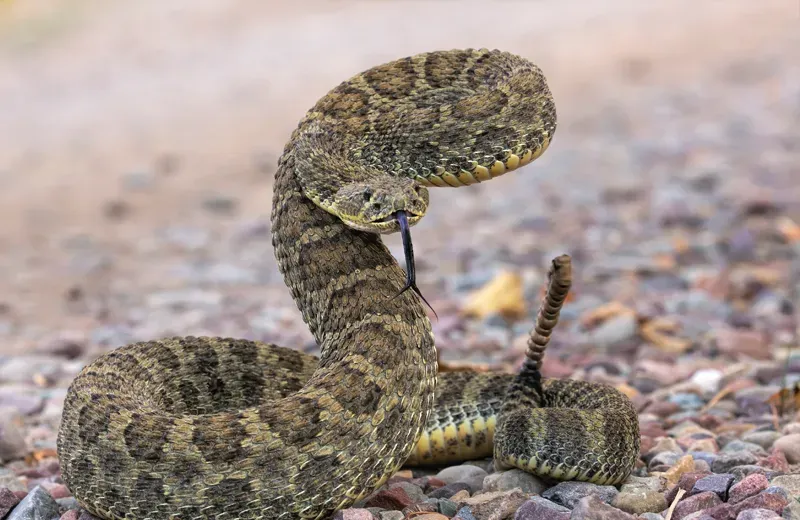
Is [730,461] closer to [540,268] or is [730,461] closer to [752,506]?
[752,506]

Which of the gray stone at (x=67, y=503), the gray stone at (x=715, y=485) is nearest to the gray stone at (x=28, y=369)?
the gray stone at (x=67, y=503)

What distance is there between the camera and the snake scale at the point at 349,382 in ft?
24.1

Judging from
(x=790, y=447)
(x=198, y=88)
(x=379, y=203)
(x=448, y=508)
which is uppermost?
(x=198, y=88)

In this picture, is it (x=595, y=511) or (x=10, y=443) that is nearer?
(x=595, y=511)

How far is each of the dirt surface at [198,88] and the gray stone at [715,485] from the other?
8081 millimetres

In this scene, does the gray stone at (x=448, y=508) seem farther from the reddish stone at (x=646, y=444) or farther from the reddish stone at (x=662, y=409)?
the reddish stone at (x=662, y=409)

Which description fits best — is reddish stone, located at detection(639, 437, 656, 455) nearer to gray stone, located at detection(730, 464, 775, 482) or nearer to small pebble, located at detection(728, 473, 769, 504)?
gray stone, located at detection(730, 464, 775, 482)

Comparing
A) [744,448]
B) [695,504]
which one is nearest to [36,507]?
[695,504]

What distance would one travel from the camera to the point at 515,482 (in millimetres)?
7961

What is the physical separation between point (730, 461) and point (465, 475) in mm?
1951

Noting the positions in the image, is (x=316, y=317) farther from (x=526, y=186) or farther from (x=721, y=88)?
(x=721, y=88)

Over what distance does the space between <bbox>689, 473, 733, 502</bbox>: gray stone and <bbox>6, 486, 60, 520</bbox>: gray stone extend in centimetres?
443

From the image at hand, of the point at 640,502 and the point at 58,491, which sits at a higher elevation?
the point at 640,502

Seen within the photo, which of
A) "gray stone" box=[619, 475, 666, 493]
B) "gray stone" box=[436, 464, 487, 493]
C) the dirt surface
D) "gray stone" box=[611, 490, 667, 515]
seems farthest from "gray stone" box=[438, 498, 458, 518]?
the dirt surface
